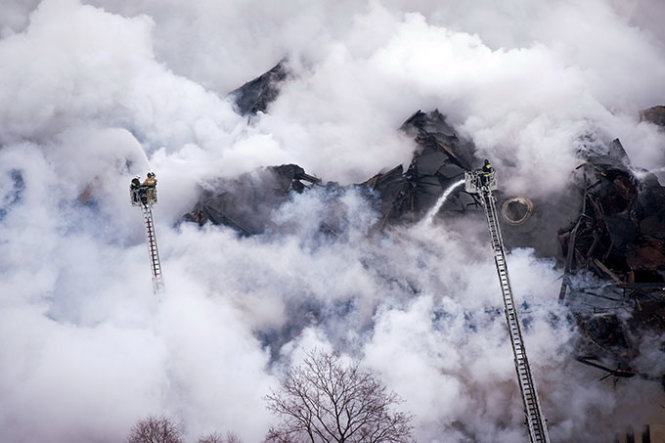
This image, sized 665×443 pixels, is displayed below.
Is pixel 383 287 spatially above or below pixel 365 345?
above

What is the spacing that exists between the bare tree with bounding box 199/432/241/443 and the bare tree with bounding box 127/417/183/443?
989 millimetres

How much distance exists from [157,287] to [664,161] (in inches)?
983

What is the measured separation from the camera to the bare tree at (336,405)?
20.9m

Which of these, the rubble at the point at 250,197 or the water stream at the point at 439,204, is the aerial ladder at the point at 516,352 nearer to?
the water stream at the point at 439,204

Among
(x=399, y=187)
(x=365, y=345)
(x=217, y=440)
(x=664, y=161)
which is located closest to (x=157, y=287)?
(x=217, y=440)

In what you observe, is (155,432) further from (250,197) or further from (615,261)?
(615,261)

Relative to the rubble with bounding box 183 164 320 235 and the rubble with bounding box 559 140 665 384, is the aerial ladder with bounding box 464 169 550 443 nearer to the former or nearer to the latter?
the rubble with bounding box 559 140 665 384

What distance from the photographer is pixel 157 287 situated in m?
25.6

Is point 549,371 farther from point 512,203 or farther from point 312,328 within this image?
point 312,328

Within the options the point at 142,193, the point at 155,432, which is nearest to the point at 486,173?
the point at 142,193

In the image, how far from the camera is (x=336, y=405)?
808 inches

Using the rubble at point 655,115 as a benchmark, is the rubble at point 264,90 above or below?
above

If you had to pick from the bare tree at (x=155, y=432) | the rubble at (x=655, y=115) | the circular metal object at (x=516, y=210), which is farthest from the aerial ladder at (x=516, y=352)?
the rubble at (x=655, y=115)

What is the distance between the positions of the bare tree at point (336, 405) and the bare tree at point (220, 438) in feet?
5.11
